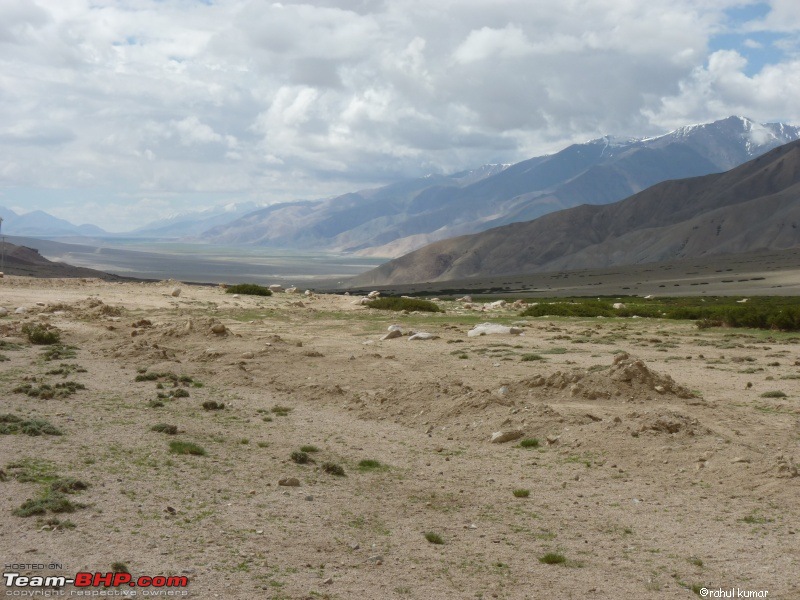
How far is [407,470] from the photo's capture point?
12.0m

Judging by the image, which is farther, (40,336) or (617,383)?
(40,336)

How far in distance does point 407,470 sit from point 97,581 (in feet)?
18.9

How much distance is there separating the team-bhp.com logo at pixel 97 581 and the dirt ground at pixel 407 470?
0.50 feet

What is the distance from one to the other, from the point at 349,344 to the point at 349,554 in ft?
53.1

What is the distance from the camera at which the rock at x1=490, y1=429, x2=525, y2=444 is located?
1369 cm

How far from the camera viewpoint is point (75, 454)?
447 inches

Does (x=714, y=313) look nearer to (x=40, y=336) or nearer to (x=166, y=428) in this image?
(x=166, y=428)

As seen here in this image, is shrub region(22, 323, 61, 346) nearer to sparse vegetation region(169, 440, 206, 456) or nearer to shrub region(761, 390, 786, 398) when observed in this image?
sparse vegetation region(169, 440, 206, 456)

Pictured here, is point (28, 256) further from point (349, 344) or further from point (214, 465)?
point (214, 465)

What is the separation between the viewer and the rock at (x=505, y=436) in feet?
44.9

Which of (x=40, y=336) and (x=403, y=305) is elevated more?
(x=403, y=305)

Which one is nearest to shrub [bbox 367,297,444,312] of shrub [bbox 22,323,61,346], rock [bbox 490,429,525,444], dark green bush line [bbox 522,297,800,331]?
dark green bush line [bbox 522,297,800,331]

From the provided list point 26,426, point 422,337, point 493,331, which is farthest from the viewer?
point 493,331

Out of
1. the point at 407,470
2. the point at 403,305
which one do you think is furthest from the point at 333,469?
the point at 403,305
